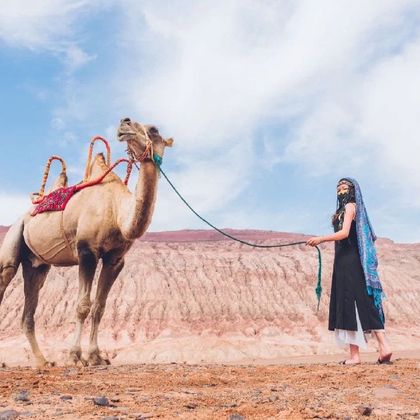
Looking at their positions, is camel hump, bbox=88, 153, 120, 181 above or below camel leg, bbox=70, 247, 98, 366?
above

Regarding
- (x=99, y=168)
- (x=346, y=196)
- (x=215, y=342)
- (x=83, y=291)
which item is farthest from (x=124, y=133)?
(x=215, y=342)

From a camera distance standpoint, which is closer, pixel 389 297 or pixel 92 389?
pixel 92 389

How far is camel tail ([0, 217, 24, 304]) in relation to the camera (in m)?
10.8

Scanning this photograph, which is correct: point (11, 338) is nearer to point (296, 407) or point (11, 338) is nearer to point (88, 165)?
point (88, 165)

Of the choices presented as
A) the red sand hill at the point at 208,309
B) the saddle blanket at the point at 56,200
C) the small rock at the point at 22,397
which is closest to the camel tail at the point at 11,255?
the saddle blanket at the point at 56,200

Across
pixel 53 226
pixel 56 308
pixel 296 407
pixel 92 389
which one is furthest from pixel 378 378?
pixel 56 308

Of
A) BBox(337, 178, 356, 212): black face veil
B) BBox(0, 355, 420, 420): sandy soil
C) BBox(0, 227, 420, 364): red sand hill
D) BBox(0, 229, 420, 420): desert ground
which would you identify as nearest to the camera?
BBox(0, 355, 420, 420): sandy soil

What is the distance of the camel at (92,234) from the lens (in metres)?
8.65

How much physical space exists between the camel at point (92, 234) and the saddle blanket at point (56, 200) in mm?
91

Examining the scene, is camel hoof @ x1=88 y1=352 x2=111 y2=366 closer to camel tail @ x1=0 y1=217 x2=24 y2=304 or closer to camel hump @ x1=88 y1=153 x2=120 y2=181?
camel tail @ x1=0 y1=217 x2=24 y2=304

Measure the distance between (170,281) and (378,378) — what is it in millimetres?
53246

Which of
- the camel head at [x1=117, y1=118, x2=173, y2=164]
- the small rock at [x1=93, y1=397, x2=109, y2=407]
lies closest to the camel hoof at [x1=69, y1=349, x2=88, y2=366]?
the camel head at [x1=117, y1=118, x2=173, y2=164]

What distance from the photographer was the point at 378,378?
6.62 meters

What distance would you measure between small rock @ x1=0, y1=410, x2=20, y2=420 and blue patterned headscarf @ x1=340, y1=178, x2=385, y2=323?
5002mm
